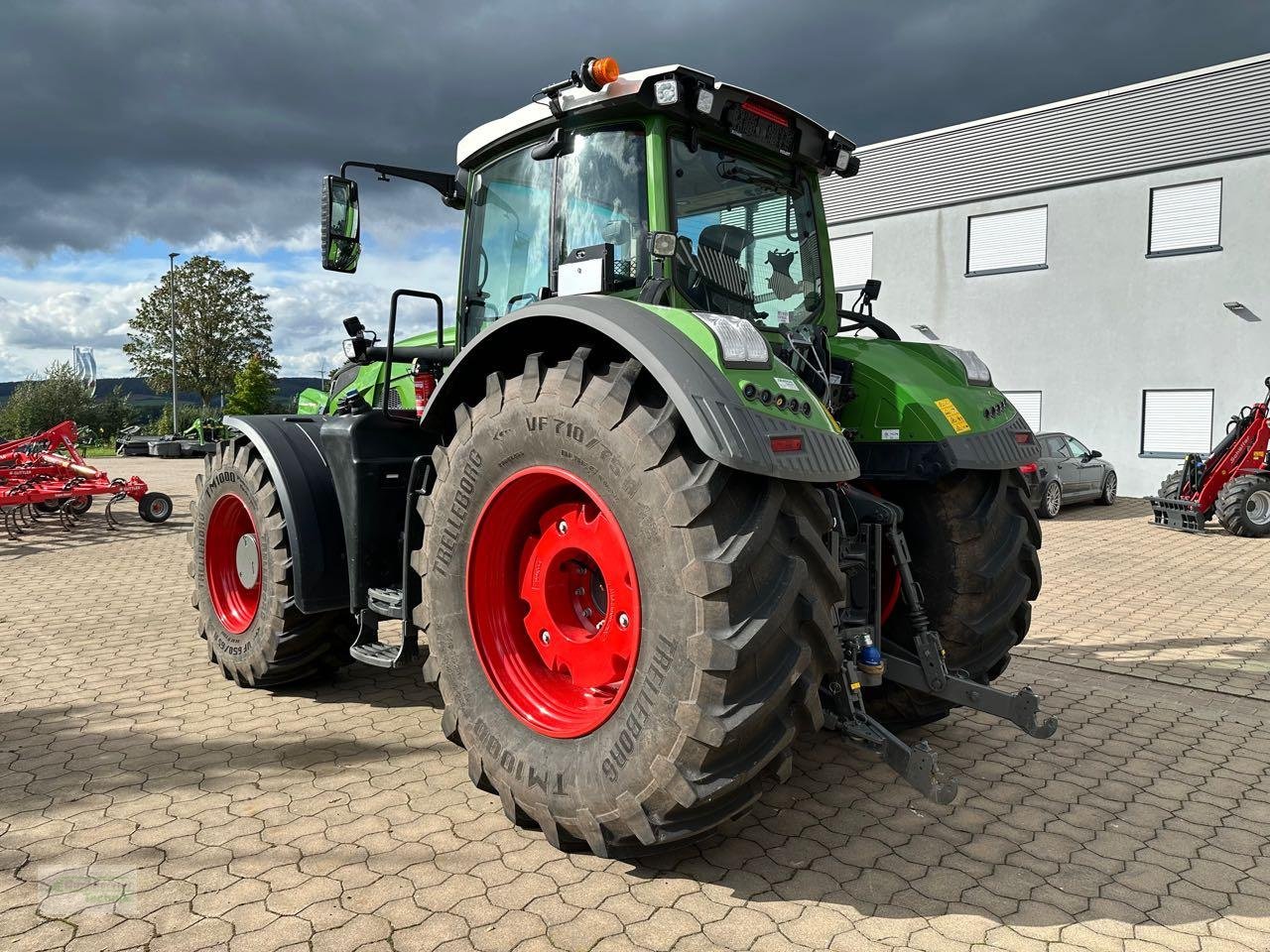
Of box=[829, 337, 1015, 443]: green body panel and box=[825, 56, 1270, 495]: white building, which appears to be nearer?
box=[829, 337, 1015, 443]: green body panel

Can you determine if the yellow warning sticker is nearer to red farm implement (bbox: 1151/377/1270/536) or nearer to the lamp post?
red farm implement (bbox: 1151/377/1270/536)

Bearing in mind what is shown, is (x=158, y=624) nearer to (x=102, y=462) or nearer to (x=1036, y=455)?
(x=1036, y=455)

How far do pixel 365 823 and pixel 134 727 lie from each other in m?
1.76

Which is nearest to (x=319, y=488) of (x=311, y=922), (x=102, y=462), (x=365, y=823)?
(x=365, y=823)

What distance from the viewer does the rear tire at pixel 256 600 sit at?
4539 mm

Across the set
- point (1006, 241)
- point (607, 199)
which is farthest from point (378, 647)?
point (1006, 241)

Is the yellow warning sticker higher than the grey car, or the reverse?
the yellow warning sticker

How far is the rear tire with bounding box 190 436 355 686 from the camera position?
4.54 metres

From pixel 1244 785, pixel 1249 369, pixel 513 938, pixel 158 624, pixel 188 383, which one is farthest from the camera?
pixel 188 383

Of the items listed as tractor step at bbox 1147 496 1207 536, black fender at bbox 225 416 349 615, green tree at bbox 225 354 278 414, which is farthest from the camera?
green tree at bbox 225 354 278 414

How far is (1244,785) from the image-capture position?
3.86 metres

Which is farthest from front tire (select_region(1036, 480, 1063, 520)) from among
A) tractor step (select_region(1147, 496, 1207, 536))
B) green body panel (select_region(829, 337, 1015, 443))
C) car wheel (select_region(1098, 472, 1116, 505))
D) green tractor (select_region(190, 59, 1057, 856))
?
green body panel (select_region(829, 337, 1015, 443))

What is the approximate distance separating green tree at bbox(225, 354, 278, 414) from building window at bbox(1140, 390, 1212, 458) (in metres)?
40.3

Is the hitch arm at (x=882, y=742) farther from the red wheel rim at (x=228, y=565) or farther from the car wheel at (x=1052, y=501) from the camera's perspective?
the car wheel at (x=1052, y=501)
